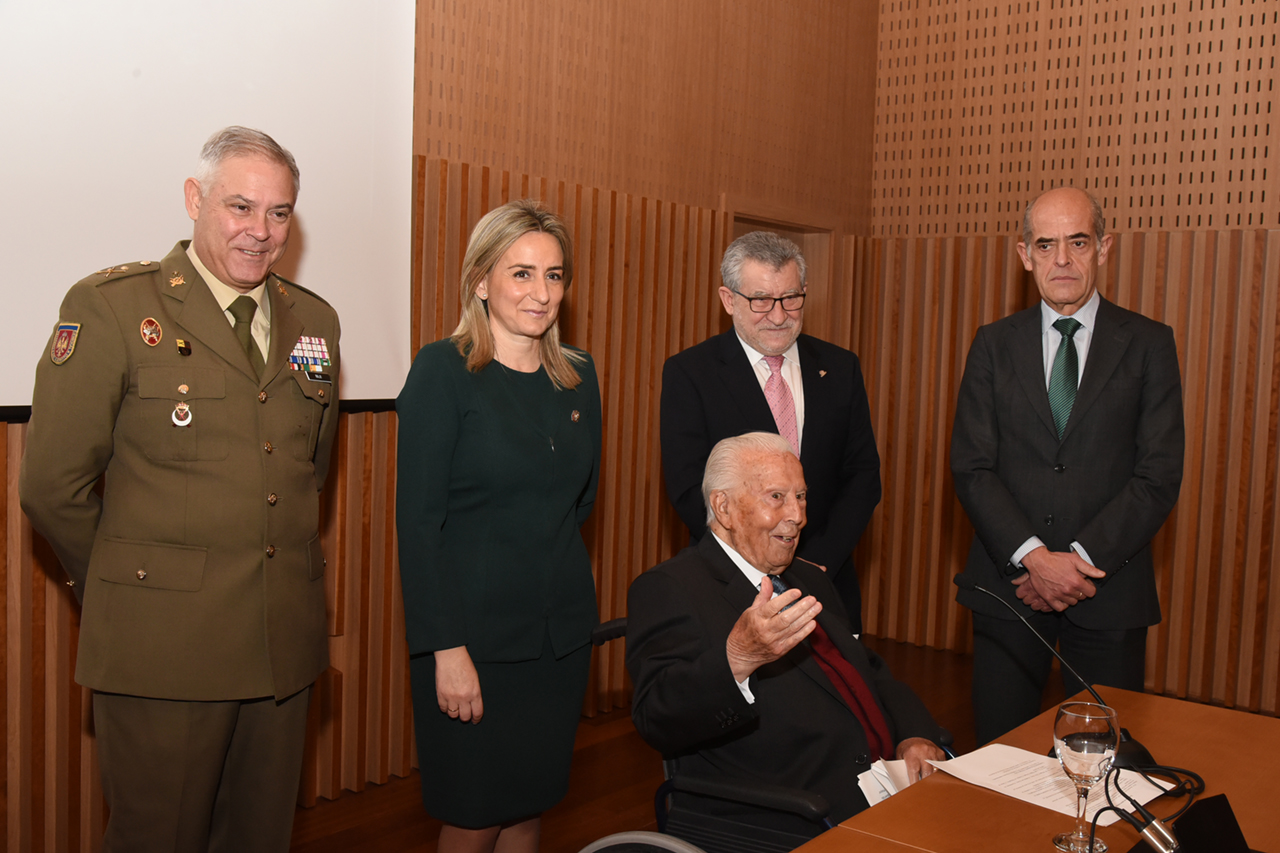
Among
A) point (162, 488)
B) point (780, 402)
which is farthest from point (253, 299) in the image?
point (780, 402)

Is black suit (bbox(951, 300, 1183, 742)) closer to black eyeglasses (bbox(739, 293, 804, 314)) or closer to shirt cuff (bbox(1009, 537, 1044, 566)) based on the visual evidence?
Answer: shirt cuff (bbox(1009, 537, 1044, 566))

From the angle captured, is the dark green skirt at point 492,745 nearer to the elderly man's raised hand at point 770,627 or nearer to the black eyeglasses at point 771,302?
the elderly man's raised hand at point 770,627

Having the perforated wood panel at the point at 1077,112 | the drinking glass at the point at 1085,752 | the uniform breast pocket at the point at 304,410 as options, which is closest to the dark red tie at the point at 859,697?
the drinking glass at the point at 1085,752

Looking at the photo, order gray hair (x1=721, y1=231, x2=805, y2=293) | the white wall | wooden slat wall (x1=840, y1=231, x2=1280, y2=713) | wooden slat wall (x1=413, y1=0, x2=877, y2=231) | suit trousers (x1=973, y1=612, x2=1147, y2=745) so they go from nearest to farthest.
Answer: the white wall < suit trousers (x1=973, y1=612, x2=1147, y2=745) < gray hair (x1=721, y1=231, x2=805, y2=293) < wooden slat wall (x1=413, y1=0, x2=877, y2=231) < wooden slat wall (x1=840, y1=231, x2=1280, y2=713)

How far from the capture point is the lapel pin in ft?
7.71

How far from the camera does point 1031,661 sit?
10.5 ft

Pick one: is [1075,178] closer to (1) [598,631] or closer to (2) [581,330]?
(2) [581,330]

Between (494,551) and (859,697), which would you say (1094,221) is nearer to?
(859,697)

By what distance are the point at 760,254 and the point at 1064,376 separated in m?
1.05

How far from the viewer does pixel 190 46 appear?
3.32 meters

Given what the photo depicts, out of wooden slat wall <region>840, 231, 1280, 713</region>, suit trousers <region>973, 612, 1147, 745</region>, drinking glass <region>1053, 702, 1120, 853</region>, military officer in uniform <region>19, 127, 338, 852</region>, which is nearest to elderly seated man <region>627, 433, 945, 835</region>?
drinking glass <region>1053, 702, 1120, 853</region>

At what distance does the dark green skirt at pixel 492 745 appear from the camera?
2.64 meters

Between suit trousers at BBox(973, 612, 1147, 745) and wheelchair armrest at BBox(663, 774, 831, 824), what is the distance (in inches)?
52.8

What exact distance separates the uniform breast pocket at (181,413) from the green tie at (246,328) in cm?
14
